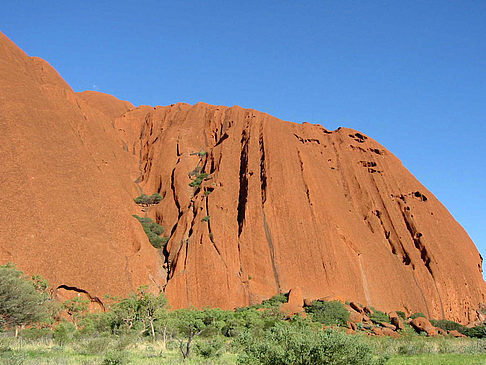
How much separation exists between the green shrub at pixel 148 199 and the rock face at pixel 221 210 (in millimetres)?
1204

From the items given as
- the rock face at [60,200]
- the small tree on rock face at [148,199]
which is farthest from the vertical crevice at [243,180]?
the small tree on rock face at [148,199]

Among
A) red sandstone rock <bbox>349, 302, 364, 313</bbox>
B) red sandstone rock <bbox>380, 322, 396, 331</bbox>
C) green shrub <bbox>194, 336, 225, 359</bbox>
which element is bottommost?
red sandstone rock <bbox>380, 322, 396, 331</bbox>

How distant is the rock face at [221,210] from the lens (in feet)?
128

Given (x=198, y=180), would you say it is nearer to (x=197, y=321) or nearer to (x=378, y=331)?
(x=197, y=321)

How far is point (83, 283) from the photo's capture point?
36.3 m

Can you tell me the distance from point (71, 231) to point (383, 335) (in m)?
27.1

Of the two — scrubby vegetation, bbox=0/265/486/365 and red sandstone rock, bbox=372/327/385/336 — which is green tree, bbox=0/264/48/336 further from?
red sandstone rock, bbox=372/327/385/336

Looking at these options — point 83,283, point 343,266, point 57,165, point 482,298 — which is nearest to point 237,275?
point 343,266

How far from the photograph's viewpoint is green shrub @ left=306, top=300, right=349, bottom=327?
120ft

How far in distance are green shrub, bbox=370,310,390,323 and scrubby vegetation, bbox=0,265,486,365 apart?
0.19m

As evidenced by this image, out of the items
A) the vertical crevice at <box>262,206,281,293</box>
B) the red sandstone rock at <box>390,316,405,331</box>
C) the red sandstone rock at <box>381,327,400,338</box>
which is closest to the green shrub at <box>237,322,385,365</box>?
the red sandstone rock at <box>381,327,400,338</box>

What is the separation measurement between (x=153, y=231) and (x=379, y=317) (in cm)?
2590

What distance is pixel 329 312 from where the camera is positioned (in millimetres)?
38406

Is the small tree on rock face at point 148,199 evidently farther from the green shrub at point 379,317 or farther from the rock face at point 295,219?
the green shrub at point 379,317
